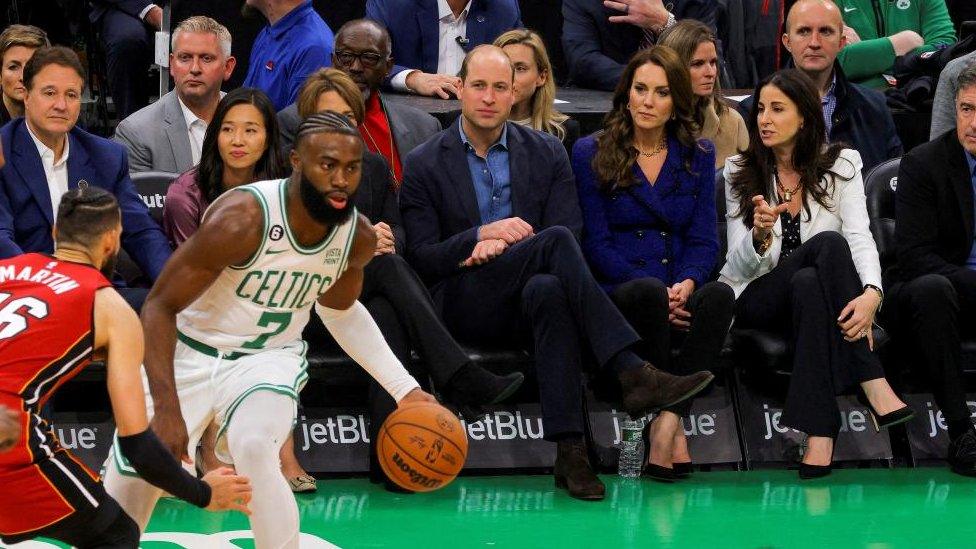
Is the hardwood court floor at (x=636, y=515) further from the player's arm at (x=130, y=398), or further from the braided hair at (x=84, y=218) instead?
the braided hair at (x=84, y=218)

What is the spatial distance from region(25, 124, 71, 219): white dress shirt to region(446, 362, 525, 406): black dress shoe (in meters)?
1.81

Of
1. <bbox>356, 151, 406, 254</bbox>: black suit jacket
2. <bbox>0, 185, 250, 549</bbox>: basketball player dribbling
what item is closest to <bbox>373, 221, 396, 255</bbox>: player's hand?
<bbox>356, 151, 406, 254</bbox>: black suit jacket

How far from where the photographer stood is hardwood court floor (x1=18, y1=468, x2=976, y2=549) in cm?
513

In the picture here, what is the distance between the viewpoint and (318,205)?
4.36 m

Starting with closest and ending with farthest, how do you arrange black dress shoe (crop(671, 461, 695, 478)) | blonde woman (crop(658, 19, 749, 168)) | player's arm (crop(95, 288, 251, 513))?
player's arm (crop(95, 288, 251, 513))
black dress shoe (crop(671, 461, 695, 478))
blonde woman (crop(658, 19, 749, 168))

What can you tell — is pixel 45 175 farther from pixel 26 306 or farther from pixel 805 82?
pixel 805 82

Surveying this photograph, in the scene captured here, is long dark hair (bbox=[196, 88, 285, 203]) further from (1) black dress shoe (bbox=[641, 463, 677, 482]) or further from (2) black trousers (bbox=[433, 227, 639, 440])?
(1) black dress shoe (bbox=[641, 463, 677, 482])

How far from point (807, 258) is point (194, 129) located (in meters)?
2.84

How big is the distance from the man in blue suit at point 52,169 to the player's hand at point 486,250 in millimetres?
1242

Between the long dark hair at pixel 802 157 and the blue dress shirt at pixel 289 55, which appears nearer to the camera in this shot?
the long dark hair at pixel 802 157

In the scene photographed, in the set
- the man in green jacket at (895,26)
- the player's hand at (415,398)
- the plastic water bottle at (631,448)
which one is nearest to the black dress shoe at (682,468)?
the plastic water bottle at (631,448)

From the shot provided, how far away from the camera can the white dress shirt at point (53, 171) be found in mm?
6098

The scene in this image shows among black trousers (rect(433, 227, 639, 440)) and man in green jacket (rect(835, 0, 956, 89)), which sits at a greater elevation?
man in green jacket (rect(835, 0, 956, 89))

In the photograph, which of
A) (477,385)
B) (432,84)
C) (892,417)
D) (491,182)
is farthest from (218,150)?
(892,417)
